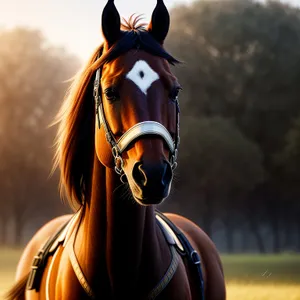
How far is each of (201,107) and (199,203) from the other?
5844mm

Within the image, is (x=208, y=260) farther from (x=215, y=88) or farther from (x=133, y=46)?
(x=215, y=88)

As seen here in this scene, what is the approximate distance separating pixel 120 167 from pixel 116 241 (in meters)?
0.53

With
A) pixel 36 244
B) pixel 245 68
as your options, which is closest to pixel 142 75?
pixel 36 244

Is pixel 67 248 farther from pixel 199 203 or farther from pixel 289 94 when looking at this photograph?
pixel 199 203

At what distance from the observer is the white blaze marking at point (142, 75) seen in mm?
4004

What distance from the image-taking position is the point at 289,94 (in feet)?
103

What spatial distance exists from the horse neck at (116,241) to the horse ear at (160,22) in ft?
2.86

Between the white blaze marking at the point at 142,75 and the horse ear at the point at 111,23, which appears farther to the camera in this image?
the horse ear at the point at 111,23

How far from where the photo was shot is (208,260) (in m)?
6.45

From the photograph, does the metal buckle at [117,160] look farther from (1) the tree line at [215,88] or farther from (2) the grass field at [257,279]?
(1) the tree line at [215,88]

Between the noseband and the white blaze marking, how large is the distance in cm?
22

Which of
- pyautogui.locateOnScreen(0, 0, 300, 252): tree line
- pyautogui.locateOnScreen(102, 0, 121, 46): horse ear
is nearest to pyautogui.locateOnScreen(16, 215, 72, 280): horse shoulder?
pyautogui.locateOnScreen(102, 0, 121, 46): horse ear

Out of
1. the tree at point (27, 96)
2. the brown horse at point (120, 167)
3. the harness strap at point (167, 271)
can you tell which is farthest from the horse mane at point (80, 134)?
the tree at point (27, 96)

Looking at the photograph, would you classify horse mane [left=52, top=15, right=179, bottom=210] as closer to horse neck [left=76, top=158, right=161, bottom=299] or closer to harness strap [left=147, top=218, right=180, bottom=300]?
horse neck [left=76, top=158, right=161, bottom=299]
